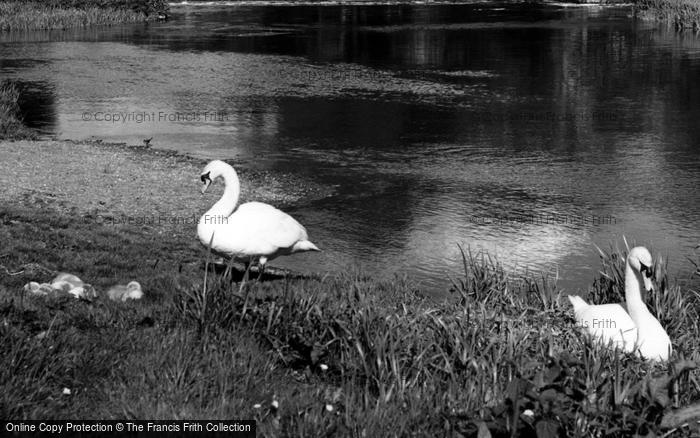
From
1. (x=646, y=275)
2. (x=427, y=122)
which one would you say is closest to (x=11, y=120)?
(x=427, y=122)

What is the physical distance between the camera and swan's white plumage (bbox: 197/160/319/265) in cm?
1216

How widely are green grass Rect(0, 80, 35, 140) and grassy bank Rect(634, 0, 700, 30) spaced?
117 ft

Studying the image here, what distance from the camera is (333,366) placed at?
27.0ft

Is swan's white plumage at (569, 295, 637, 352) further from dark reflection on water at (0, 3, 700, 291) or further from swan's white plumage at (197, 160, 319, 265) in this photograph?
dark reflection on water at (0, 3, 700, 291)

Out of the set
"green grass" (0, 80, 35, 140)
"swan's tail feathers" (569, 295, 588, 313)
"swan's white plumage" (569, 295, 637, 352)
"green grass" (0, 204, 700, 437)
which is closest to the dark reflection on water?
"green grass" (0, 80, 35, 140)

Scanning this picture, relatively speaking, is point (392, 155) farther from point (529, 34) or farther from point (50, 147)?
point (529, 34)

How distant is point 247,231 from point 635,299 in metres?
4.61

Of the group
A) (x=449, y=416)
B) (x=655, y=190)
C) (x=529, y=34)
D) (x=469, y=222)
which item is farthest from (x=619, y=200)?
(x=529, y=34)

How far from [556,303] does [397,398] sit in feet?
12.9

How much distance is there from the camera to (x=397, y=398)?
7477 millimetres

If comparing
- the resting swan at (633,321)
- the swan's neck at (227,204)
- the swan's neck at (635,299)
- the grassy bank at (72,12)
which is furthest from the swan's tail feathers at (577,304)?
the grassy bank at (72,12)

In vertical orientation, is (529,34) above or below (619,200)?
above

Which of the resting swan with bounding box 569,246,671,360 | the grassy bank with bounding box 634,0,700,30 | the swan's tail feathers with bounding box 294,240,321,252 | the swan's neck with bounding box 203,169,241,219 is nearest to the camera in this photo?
the resting swan with bounding box 569,246,671,360

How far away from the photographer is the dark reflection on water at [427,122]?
17219 millimetres
